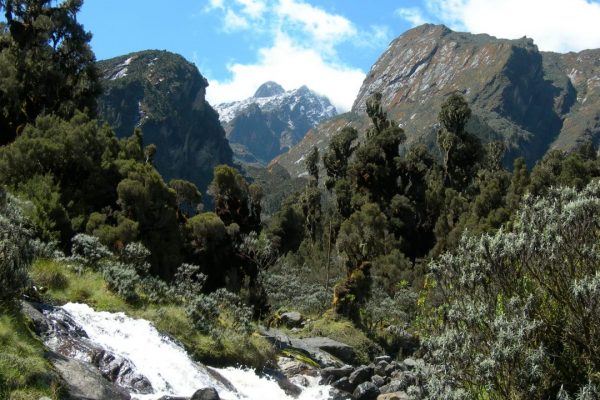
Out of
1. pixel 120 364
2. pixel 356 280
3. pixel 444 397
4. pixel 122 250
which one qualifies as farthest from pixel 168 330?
pixel 356 280

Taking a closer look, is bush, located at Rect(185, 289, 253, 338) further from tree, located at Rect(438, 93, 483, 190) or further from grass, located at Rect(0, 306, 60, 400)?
tree, located at Rect(438, 93, 483, 190)

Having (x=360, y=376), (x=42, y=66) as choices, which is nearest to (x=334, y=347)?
(x=360, y=376)

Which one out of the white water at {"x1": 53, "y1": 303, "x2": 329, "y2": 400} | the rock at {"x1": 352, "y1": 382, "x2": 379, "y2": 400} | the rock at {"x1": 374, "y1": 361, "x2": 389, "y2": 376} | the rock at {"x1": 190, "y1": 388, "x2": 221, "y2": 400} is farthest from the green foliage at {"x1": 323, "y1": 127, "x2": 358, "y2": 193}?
the rock at {"x1": 190, "y1": 388, "x2": 221, "y2": 400}

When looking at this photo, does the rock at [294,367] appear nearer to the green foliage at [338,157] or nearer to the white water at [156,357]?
the white water at [156,357]

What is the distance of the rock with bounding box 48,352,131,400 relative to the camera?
10312 millimetres

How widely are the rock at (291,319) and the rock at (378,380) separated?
7.78 meters

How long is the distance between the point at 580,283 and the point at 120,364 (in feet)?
28.9

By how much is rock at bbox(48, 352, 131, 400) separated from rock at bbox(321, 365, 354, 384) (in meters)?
8.82

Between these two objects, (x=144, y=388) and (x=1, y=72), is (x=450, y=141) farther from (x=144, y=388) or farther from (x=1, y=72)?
(x=144, y=388)

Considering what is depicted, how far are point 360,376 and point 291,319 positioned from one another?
8028mm

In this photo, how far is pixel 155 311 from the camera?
16.9 metres

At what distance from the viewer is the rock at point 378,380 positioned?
1947 centimetres

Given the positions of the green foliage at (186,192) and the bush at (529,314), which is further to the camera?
the green foliage at (186,192)

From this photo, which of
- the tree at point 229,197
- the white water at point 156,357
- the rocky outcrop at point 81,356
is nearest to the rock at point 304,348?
the white water at point 156,357
